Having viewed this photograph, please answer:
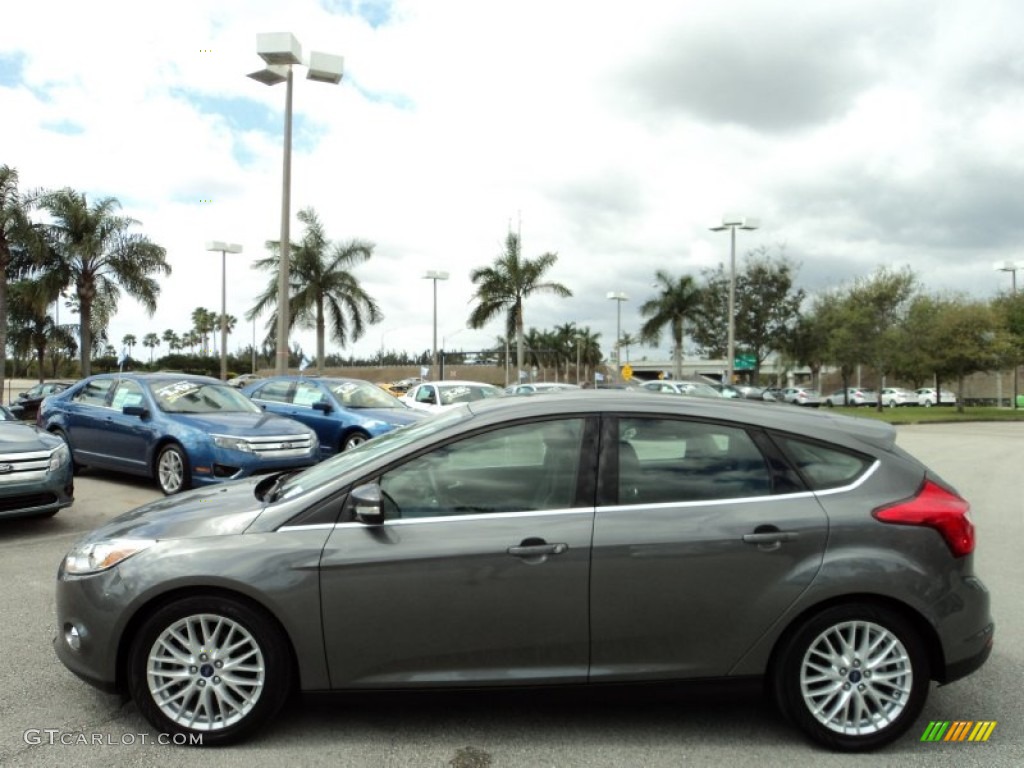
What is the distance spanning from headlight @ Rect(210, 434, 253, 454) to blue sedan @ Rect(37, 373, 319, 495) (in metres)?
0.01

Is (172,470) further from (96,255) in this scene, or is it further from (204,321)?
(204,321)

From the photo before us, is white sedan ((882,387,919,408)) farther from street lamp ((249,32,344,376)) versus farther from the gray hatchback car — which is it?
the gray hatchback car

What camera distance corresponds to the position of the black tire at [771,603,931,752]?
3.42 meters

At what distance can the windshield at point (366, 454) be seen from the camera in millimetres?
3648

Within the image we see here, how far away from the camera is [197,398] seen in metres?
10.6

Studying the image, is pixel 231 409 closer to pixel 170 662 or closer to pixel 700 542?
pixel 170 662

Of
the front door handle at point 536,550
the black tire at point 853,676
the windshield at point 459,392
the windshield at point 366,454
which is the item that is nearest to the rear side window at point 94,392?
the windshield at point 459,392

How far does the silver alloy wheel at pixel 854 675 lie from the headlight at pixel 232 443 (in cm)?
741

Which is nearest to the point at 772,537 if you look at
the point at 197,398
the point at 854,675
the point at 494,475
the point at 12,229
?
the point at 854,675

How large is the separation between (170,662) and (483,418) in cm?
166

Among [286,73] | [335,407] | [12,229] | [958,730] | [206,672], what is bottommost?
[958,730]

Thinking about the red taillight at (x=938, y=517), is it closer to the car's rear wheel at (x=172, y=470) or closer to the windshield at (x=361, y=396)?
the car's rear wheel at (x=172, y=470)

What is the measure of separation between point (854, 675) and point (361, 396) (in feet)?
36.8

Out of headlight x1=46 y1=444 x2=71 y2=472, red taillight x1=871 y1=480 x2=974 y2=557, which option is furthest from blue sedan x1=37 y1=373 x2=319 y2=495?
red taillight x1=871 y1=480 x2=974 y2=557
